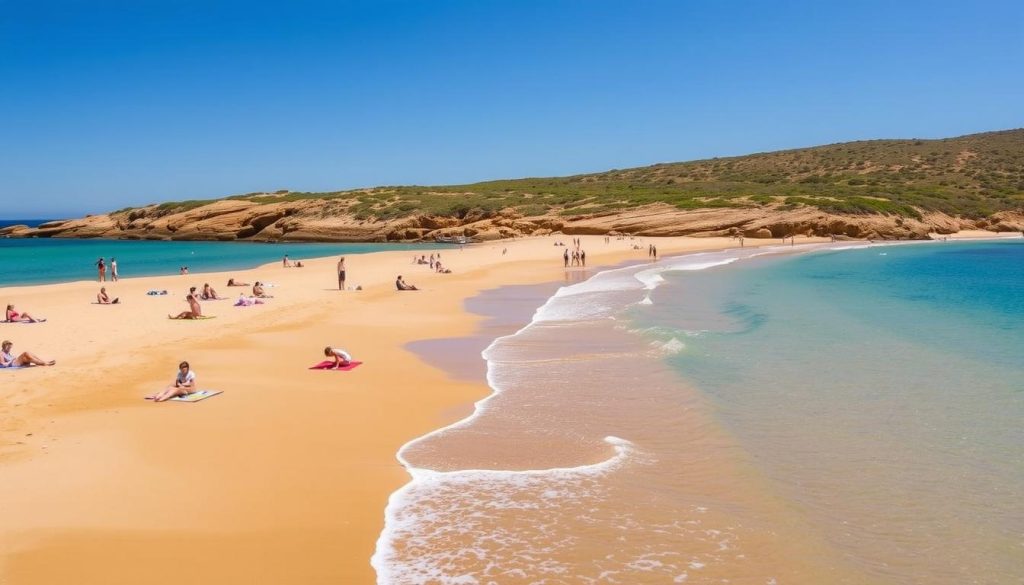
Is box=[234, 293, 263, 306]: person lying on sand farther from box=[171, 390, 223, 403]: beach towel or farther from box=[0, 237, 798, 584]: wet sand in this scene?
box=[171, 390, 223, 403]: beach towel

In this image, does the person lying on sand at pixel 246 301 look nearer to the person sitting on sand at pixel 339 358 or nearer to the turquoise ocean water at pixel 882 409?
the person sitting on sand at pixel 339 358

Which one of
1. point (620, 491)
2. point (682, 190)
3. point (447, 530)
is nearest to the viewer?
point (447, 530)

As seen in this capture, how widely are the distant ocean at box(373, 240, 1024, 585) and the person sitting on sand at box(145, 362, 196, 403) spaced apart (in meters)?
4.13

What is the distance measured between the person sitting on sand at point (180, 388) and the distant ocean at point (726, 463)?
4132 millimetres

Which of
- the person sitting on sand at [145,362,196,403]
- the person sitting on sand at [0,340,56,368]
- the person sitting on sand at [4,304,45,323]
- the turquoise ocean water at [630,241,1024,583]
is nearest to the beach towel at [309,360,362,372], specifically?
the person sitting on sand at [145,362,196,403]

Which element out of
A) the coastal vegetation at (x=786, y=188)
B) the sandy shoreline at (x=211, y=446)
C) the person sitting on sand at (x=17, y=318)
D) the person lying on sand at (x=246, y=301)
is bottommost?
the sandy shoreline at (x=211, y=446)

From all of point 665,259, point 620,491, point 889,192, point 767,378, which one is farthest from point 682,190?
point 620,491

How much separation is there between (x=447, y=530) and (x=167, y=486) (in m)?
2.94

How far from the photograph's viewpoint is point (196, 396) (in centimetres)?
1111

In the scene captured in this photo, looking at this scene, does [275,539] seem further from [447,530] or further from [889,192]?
[889,192]

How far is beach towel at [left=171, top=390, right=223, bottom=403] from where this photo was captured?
11.0 meters

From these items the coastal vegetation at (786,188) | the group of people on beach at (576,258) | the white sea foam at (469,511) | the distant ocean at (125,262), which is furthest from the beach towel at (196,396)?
the coastal vegetation at (786,188)

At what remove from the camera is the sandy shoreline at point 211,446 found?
5.94 meters

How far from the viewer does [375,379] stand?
12.6 m
